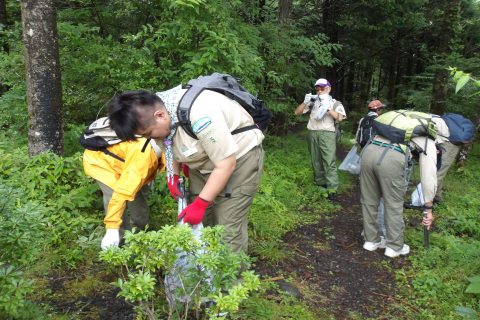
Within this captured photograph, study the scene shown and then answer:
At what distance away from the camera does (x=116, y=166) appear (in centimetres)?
379

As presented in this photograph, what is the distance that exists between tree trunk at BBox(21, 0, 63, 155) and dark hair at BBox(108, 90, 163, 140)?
7.86 feet

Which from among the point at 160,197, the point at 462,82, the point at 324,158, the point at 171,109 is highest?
the point at 462,82

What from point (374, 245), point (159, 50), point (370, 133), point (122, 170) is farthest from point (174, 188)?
point (370, 133)

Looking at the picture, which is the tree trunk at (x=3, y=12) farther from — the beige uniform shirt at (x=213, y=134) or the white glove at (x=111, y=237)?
the beige uniform shirt at (x=213, y=134)

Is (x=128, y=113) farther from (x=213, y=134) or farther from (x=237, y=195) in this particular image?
(x=237, y=195)

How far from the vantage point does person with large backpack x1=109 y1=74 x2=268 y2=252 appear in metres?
2.65

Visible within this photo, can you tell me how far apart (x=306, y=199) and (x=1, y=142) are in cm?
483

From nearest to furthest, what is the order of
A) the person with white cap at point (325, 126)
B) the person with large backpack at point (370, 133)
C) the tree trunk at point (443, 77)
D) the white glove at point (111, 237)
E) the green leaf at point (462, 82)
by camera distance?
the green leaf at point (462, 82) < the white glove at point (111, 237) < the person with large backpack at point (370, 133) < the person with white cap at point (325, 126) < the tree trunk at point (443, 77)

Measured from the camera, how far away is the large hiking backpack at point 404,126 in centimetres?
447

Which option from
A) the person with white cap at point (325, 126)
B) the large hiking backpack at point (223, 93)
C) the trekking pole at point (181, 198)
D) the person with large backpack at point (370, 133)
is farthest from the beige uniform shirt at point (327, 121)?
the trekking pole at point (181, 198)

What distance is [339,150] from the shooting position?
1192cm

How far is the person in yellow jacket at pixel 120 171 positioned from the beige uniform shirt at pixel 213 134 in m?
0.67

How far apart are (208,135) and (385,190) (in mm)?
3035

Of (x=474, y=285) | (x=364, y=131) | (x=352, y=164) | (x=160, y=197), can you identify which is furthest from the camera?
(x=352, y=164)
